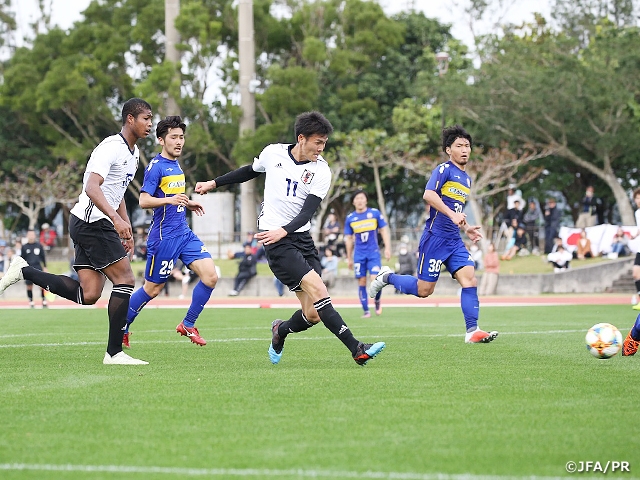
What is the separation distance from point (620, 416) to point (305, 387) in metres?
2.37

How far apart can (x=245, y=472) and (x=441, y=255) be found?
7.24 meters

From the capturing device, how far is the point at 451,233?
11633 millimetres

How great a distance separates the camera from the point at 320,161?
885 cm

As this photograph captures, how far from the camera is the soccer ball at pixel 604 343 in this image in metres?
9.09

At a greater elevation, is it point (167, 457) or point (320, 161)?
point (320, 161)

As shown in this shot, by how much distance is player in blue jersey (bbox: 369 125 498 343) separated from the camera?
37.6ft

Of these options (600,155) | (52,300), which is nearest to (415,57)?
(600,155)

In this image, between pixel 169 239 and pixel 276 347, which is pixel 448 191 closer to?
pixel 169 239

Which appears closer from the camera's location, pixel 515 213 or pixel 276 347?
pixel 276 347

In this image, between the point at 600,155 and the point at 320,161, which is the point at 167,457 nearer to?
the point at 320,161

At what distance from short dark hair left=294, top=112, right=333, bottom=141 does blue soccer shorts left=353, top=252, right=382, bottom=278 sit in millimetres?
9805

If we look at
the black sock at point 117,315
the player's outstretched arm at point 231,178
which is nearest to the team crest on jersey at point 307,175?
the player's outstretched arm at point 231,178

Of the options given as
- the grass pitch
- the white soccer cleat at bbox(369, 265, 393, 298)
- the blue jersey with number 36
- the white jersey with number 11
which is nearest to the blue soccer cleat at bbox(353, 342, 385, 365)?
the grass pitch

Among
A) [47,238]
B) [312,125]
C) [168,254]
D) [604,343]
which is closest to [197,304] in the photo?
[168,254]
